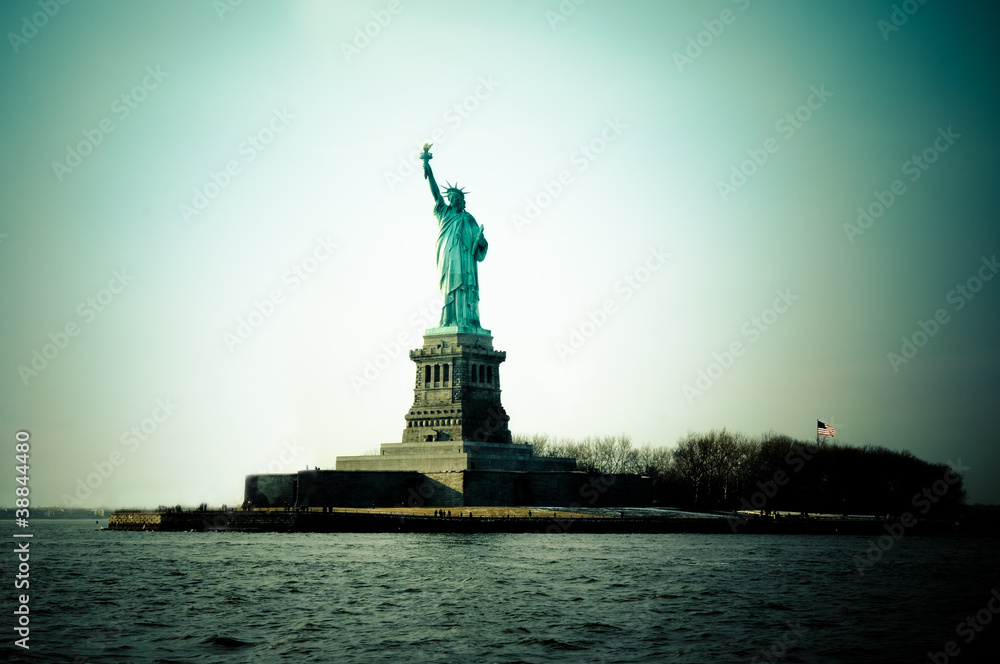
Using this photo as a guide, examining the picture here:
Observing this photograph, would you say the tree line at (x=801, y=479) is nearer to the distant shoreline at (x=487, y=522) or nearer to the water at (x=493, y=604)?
the distant shoreline at (x=487, y=522)

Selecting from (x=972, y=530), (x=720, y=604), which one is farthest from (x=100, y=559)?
(x=972, y=530)

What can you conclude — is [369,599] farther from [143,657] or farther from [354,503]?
[354,503]

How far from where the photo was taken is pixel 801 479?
294 ft

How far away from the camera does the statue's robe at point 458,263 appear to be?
240 feet

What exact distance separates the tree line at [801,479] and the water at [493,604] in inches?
1392

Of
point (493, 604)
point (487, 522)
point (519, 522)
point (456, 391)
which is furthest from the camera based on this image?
point (456, 391)

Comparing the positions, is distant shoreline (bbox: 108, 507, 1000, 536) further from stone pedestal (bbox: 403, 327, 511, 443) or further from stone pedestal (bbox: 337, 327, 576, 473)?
stone pedestal (bbox: 403, 327, 511, 443)

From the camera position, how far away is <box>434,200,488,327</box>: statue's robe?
240 ft

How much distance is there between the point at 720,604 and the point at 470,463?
34602 millimetres

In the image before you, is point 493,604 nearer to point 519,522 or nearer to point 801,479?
point 519,522

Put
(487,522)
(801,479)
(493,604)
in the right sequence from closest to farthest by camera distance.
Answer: (493,604) < (487,522) < (801,479)

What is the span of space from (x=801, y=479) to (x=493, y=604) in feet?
207

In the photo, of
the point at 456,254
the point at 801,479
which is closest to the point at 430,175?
the point at 456,254

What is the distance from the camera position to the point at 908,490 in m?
88.6
